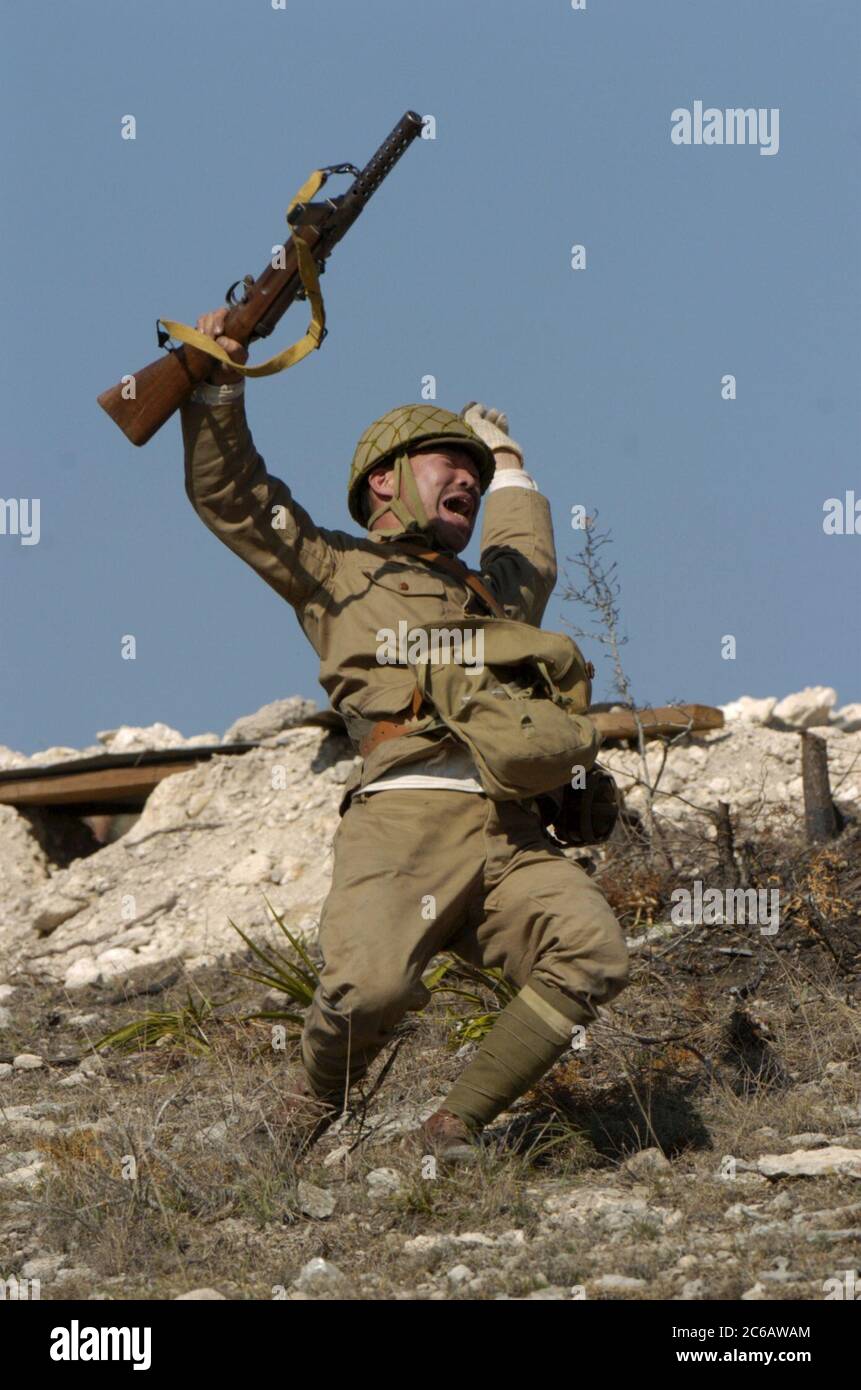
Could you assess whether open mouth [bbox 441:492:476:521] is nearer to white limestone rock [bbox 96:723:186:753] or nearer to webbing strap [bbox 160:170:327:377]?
webbing strap [bbox 160:170:327:377]

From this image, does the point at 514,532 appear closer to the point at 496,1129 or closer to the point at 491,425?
the point at 491,425

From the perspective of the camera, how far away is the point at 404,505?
4891 mm

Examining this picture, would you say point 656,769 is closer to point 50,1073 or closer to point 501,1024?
point 50,1073

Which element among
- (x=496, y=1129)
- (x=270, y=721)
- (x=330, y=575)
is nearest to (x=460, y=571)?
(x=330, y=575)

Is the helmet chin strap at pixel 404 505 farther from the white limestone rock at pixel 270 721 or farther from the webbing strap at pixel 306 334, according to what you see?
the white limestone rock at pixel 270 721

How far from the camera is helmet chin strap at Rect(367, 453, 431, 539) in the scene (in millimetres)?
4863

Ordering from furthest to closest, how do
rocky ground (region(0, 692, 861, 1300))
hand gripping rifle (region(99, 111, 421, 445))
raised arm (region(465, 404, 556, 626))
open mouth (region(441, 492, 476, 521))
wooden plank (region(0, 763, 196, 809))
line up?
wooden plank (region(0, 763, 196, 809)), raised arm (region(465, 404, 556, 626)), open mouth (region(441, 492, 476, 521)), hand gripping rifle (region(99, 111, 421, 445)), rocky ground (region(0, 692, 861, 1300))

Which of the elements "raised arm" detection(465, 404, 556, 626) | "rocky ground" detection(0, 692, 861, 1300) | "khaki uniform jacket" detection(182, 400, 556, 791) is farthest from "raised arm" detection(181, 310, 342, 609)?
"rocky ground" detection(0, 692, 861, 1300)

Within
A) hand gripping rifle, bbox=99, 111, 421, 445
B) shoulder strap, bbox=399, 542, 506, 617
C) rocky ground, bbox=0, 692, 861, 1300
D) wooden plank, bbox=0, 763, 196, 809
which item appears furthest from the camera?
wooden plank, bbox=0, 763, 196, 809

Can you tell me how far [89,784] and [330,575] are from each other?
5.99 meters

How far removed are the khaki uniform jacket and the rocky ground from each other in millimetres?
1066

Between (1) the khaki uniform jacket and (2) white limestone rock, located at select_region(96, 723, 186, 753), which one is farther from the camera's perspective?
(2) white limestone rock, located at select_region(96, 723, 186, 753)

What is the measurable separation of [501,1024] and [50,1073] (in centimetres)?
286

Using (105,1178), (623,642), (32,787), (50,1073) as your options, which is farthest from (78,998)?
(105,1178)
